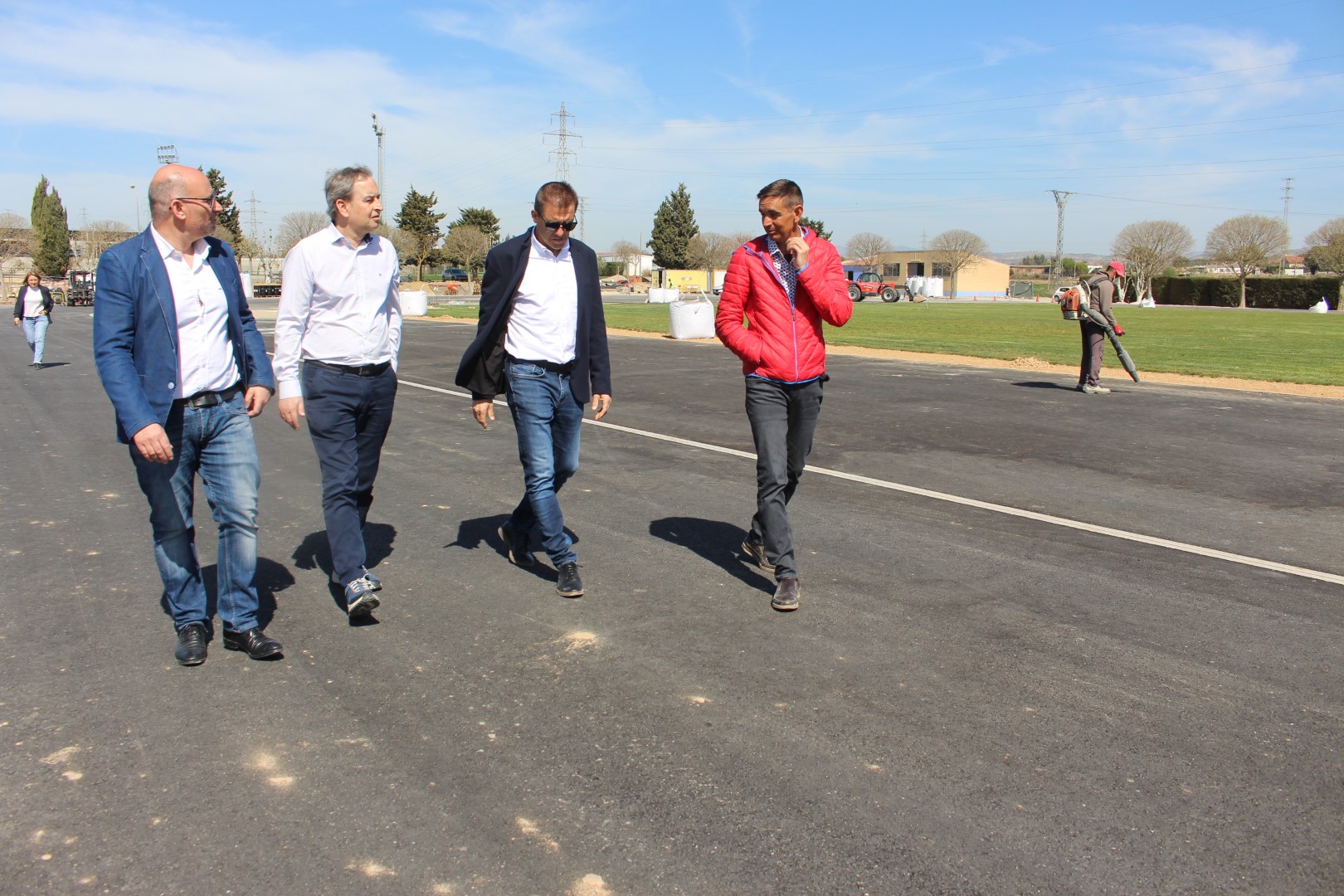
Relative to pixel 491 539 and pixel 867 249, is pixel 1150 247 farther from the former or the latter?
pixel 491 539

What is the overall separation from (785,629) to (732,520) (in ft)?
6.77

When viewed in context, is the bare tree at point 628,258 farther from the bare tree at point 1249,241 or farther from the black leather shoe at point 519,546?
the black leather shoe at point 519,546

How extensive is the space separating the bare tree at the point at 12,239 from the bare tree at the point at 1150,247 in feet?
283

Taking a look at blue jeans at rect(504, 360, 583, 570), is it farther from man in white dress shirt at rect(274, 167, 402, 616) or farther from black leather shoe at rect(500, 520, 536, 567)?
man in white dress shirt at rect(274, 167, 402, 616)

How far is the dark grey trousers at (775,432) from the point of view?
15.9ft

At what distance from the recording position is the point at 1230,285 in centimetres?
7281

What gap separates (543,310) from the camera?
4.88m

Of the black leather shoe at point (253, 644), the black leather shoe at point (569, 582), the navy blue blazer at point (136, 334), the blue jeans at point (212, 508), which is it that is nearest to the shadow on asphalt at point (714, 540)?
the black leather shoe at point (569, 582)

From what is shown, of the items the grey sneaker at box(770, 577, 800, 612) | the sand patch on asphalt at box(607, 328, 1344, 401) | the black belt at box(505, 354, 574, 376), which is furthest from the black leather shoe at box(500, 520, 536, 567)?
the sand patch on asphalt at box(607, 328, 1344, 401)

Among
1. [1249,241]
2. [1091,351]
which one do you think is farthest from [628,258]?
[1091,351]

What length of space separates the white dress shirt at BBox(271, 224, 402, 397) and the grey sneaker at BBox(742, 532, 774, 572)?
7.02ft

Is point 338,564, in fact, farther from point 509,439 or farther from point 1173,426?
point 1173,426

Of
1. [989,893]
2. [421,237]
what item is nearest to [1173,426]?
[989,893]

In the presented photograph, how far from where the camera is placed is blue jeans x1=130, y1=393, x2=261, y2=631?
3963 mm
